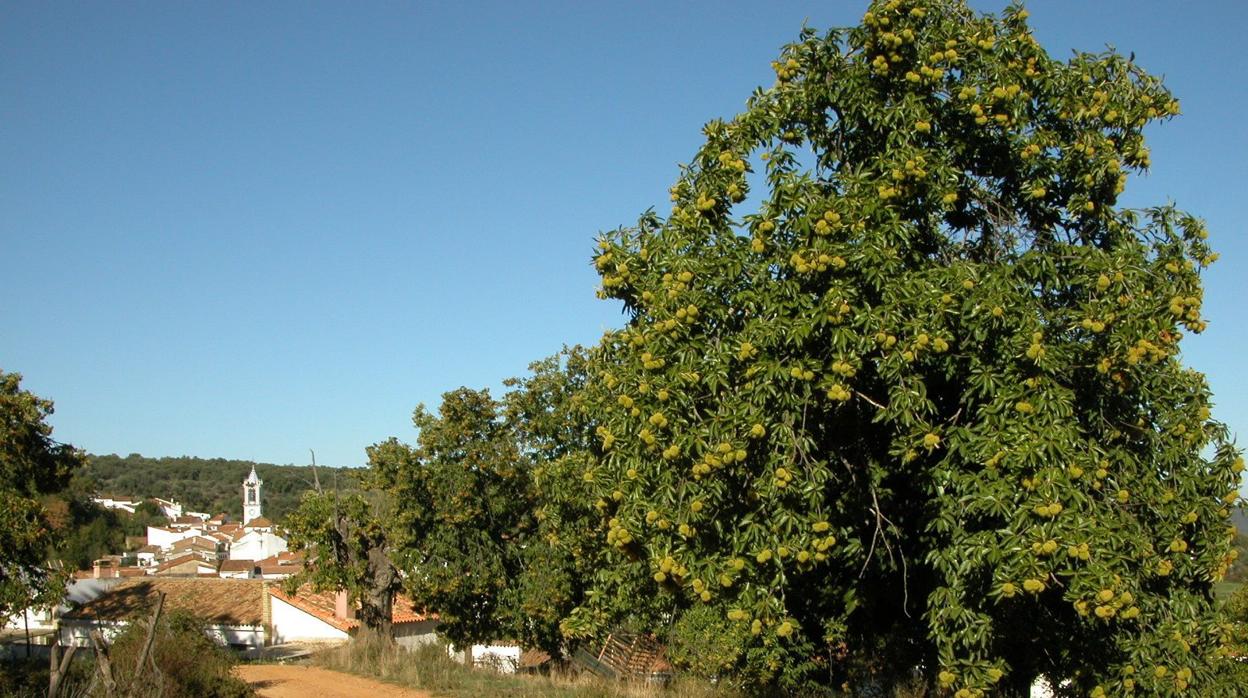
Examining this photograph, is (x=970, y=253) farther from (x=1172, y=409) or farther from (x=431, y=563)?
(x=431, y=563)

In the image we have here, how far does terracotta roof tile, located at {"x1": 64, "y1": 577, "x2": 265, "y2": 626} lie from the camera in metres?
41.0

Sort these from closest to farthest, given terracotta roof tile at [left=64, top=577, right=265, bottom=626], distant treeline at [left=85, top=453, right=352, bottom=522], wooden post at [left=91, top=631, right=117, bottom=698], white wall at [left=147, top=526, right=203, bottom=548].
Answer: wooden post at [left=91, top=631, right=117, bottom=698] → terracotta roof tile at [left=64, top=577, right=265, bottom=626] → white wall at [left=147, top=526, right=203, bottom=548] → distant treeline at [left=85, top=453, right=352, bottom=522]

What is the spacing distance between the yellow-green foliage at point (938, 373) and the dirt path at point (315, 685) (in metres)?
12.5

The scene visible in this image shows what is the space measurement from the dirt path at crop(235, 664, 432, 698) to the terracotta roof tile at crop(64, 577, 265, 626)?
58.6 feet

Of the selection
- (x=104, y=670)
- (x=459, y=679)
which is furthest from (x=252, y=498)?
(x=104, y=670)

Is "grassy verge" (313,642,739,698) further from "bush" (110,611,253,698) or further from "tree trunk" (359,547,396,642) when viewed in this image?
"bush" (110,611,253,698)

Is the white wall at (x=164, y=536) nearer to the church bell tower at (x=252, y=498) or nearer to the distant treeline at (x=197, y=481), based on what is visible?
the church bell tower at (x=252, y=498)

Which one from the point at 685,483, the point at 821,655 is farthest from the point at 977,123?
the point at 821,655

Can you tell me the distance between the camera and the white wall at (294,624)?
135 feet

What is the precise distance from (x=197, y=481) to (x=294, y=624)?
116 metres

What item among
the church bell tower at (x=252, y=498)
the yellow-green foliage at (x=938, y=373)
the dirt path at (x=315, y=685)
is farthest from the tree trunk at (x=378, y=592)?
the church bell tower at (x=252, y=498)

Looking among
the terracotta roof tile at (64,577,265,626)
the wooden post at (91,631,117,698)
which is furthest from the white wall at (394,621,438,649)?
the wooden post at (91,631,117,698)

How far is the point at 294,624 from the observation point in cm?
4122

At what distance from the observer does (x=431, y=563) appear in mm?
23625
